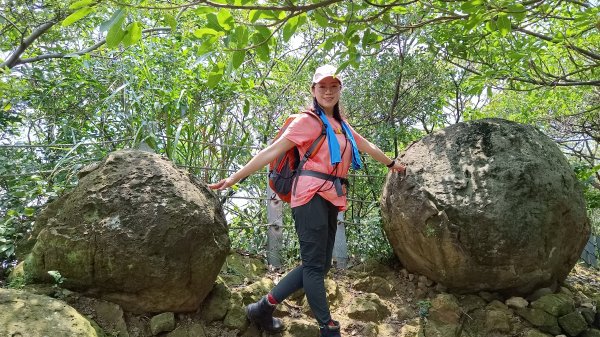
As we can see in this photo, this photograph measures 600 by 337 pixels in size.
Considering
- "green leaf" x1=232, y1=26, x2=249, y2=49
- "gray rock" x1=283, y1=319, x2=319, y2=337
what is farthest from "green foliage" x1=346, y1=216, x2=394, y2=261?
"green leaf" x1=232, y1=26, x2=249, y2=49

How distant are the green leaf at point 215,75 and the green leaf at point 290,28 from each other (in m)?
0.32

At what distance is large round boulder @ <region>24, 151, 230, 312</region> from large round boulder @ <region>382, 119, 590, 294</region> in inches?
64.0

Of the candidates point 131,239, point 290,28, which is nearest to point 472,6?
point 290,28

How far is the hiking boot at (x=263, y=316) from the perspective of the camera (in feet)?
9.14

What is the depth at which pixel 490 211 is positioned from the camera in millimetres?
3275

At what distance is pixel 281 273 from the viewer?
394cm

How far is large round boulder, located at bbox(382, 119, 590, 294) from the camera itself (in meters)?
3.28

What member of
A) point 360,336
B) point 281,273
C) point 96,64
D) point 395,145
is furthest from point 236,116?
point 360,336

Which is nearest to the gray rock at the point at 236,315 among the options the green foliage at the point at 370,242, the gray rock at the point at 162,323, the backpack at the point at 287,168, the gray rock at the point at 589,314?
the gray rock at the point at 162,323

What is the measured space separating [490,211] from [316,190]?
1479 millimetres

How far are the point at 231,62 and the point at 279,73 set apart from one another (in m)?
4.74

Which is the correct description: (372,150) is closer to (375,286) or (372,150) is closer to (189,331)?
(375,286)

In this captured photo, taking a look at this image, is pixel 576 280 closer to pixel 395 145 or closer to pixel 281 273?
pixel 395 145

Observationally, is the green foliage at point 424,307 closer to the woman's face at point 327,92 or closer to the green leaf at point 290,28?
the woman's face at point 327,92
